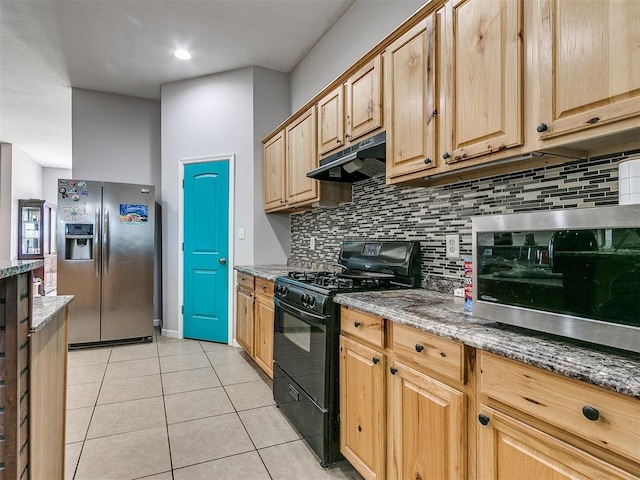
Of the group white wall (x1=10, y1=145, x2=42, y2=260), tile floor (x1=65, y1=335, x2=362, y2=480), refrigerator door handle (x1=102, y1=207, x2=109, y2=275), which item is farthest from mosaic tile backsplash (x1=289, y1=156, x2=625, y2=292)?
white wall (x1=10, y1=145, x2=42, y2=260)

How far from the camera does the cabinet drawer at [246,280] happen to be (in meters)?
3.27

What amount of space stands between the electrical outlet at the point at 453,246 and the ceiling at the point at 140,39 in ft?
7.40

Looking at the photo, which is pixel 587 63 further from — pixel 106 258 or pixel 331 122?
pixel 106 258

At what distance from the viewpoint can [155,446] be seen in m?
2.06

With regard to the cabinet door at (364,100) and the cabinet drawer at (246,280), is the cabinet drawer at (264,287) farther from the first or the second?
the cabinet door at (364,100)

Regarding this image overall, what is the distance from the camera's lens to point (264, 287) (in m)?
2.94

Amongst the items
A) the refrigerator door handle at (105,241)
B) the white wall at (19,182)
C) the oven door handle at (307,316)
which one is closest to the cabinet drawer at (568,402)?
the oven door handle at (307,316)

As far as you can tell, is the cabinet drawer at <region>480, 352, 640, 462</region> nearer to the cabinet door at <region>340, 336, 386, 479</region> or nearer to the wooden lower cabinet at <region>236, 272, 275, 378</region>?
the cabinet door at <region>340, 336, 386, 479</region>

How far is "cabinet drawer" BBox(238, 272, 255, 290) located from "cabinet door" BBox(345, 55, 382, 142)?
1593 mm

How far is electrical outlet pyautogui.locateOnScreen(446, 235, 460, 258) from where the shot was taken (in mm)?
1924

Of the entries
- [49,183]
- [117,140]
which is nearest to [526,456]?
[117,140]

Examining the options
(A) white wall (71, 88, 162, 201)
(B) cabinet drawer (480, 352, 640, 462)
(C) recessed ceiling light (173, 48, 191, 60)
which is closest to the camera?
(B) cabinet drawer (480, 352, 640, 462)

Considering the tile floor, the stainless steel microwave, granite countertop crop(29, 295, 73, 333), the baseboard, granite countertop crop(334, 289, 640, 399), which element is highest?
the stainless steel microwave

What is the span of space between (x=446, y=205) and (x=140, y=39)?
11.1ft
